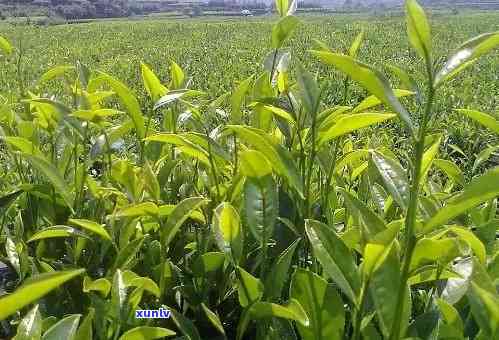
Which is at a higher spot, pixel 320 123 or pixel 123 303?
pixel 320 123

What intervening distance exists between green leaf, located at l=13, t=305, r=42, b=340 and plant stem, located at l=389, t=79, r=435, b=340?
1.40ft

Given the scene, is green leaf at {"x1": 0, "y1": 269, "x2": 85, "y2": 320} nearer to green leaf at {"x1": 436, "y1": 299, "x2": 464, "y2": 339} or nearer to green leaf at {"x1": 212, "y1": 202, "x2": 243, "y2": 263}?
green leaf at {"x1": 212, "y1": 202, "x2": 243, "y2": 263}

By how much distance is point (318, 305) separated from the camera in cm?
73

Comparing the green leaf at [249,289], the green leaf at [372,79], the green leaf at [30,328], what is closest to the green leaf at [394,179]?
the green leaf at [372,79]

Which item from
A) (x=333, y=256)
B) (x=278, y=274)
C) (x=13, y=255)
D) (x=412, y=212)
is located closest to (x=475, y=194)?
(x=412, y=212)

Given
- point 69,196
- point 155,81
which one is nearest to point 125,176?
point 69,196

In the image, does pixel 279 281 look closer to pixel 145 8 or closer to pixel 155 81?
pixel 155 81

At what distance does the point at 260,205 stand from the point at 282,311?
0.18m

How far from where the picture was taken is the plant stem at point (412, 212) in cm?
58

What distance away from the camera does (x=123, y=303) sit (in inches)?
30.3

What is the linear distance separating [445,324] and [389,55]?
11529 millimetres

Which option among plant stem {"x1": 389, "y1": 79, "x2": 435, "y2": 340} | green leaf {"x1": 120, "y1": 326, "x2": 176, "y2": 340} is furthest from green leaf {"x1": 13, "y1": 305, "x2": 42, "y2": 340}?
plant stem {"x1": 389, "y1": 79, "x2": 435, "y2": 340}

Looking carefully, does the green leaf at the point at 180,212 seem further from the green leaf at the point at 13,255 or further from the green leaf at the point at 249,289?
the green leaf at the point at 13,255

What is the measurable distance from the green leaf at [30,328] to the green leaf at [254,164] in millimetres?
331
